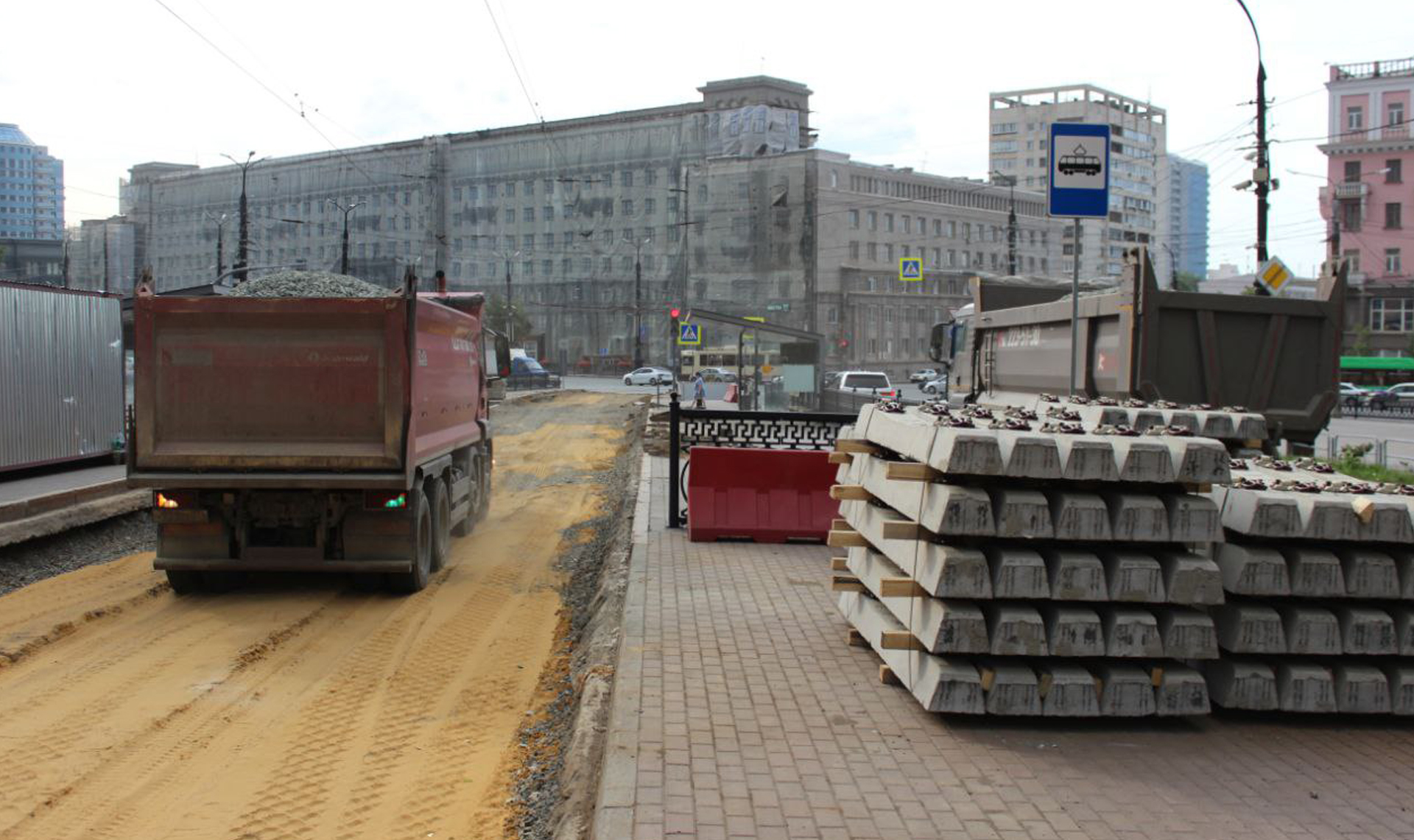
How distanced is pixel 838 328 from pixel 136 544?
64.2 meters

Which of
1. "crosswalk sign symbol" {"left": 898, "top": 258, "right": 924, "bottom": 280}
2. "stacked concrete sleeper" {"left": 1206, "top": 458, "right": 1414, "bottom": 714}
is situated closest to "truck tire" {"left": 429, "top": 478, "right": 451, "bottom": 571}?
"stacked concrete sleeper" {"left": 1206, "top": 458, "right": 1414, "bottom": 714}

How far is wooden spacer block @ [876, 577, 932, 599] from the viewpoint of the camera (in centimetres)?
599

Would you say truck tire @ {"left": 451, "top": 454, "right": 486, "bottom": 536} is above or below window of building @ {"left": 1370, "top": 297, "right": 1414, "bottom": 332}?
below

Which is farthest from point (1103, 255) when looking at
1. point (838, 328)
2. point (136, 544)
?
point (136, 544)

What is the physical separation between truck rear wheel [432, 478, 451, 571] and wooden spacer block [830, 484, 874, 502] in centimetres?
530

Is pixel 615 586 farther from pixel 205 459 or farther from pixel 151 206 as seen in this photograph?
pixel 151 206

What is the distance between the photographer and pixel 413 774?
5.84 meters

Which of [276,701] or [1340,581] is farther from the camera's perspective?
[276,701]

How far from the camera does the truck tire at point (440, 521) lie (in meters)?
11.5

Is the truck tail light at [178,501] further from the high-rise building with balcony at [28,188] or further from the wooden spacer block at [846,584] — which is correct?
the high-rise building with balcony at [28,188]

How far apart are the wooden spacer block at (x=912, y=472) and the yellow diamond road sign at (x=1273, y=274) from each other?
15807mm

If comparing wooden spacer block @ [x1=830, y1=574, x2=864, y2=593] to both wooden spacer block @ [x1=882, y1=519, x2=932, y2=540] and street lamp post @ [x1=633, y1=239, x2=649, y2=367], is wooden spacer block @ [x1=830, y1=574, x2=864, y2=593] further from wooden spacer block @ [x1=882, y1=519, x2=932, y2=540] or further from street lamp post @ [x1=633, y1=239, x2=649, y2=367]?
street lamp post @ [x1=633, y1=239, x2=649, y2=367]

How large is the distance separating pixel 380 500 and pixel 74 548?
5.11m

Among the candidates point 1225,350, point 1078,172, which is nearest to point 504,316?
point 1225,350
